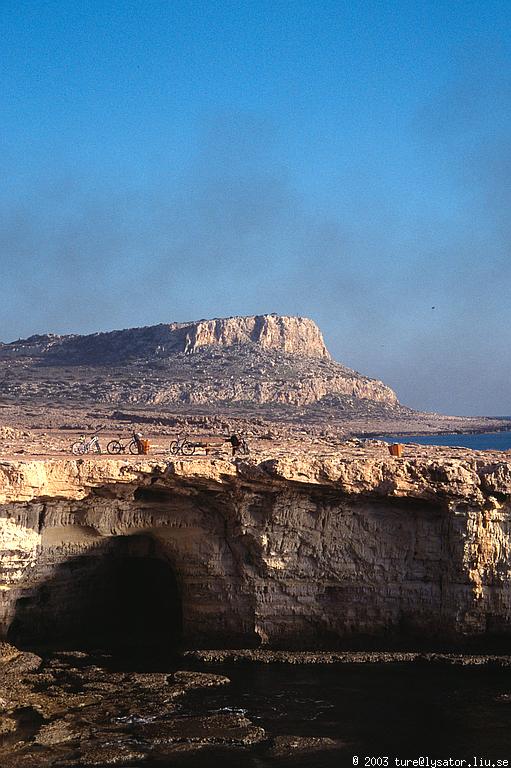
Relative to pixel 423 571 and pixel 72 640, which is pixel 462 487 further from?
pixel 72 640

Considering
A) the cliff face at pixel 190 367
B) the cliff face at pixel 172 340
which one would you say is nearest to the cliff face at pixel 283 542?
the cliff face at pixel 190 367

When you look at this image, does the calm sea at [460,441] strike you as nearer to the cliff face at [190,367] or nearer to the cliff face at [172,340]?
the cliff face at [190,367]

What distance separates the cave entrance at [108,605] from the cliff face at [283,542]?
60 millimetres

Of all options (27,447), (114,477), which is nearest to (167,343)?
(27,447)

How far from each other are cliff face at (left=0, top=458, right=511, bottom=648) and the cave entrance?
6 centimetres

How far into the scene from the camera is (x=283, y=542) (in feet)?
61.4

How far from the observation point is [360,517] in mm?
18750

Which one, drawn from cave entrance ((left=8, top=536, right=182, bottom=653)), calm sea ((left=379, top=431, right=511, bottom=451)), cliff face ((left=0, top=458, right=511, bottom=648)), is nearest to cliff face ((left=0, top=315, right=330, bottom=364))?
calm sea ((left=379, top=431, right=511, bottom=451))

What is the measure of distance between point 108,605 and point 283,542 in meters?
5.06

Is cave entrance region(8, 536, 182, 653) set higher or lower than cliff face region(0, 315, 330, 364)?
lower

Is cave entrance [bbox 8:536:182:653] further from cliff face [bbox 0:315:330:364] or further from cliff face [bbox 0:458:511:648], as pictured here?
cliff face [bbox 0:315:330:364]

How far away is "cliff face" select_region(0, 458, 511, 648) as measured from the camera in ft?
58.7

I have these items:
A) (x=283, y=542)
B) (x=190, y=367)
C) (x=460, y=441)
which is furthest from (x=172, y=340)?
(x=283, y=542)

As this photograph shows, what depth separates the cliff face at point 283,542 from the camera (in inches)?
704
